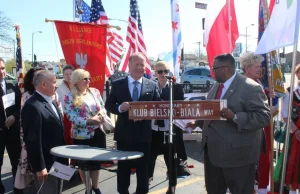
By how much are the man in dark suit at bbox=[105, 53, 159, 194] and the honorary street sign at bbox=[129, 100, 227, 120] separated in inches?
28.0

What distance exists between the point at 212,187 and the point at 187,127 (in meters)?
0.65

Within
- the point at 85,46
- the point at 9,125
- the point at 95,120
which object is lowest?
the point at 9,125

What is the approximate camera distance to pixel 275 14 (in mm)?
3061

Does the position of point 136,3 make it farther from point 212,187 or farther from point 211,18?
point 212,187

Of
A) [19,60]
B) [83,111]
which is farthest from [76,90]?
[19,60]

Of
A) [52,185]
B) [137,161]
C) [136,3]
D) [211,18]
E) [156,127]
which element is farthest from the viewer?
[136,3]

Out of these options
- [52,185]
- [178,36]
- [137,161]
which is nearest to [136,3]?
[178,36]

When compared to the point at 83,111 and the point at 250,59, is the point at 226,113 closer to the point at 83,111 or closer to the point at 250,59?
the point at 250,59

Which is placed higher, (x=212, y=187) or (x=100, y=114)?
(x=100, y=114)

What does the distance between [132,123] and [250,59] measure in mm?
1639

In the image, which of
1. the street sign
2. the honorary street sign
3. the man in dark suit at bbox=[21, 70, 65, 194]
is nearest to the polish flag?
the street sign

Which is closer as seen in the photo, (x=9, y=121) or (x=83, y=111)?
(x=83, y=111)

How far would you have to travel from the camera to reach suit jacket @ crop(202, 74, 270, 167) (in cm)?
282

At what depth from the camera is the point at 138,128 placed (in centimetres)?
365
